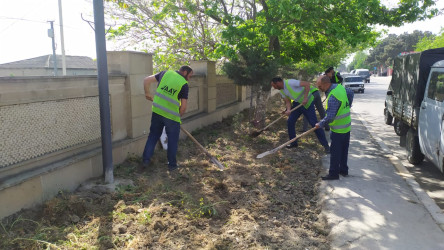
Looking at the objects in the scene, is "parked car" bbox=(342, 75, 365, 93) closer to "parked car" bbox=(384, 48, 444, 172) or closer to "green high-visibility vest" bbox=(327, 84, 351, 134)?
"parked car" bbox=(384, 48, 444, 172)

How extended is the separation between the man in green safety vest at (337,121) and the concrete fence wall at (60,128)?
3.12 meters

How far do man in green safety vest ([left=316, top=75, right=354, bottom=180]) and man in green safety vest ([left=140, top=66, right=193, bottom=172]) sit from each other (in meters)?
2.17

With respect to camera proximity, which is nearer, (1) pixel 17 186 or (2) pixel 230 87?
(1) pixel 17 186

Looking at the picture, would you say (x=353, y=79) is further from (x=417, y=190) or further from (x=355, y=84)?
(x=417, y=190)

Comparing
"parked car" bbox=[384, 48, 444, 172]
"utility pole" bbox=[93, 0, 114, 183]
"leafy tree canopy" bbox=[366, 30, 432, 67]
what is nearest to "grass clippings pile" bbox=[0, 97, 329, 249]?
"utility pole" bbox=[93, 0, 114, 183]

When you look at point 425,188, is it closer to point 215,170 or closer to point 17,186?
point 215,170

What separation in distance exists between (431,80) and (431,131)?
1.13 metres

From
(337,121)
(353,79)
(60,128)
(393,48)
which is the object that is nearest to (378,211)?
(337,121)

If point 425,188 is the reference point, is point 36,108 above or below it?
above

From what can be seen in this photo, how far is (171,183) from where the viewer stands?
4812 millimetres

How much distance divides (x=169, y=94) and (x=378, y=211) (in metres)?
3.29

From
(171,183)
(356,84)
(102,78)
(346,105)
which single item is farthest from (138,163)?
(356,84)

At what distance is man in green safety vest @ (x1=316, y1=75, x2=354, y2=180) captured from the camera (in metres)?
5.07

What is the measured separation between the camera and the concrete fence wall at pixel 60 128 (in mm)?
3627
